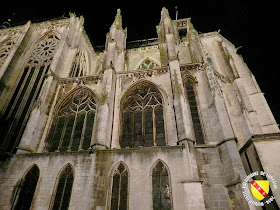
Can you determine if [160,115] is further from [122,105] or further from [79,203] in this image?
[79,203]

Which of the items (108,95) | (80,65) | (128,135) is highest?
(80,65)

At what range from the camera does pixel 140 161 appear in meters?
7.56

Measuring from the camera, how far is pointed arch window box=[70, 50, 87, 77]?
15096 mm

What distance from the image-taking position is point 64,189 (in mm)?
7617

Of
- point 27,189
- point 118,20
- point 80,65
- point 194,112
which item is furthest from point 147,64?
point 27,189

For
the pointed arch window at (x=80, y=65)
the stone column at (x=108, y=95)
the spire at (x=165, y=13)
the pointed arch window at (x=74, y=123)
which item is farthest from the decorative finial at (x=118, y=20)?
the pointed arch window at (x=74, y=123)

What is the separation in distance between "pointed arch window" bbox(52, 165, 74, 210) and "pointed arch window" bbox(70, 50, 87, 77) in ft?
29.8

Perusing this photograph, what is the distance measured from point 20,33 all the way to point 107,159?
16.1 m

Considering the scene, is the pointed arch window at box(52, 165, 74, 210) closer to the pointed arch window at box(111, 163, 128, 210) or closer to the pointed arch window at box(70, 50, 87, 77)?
the pointed arch window at box(111, 163, 128, 210)

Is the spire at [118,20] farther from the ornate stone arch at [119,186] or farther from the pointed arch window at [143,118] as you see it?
the ornate stone arch at [119,186]

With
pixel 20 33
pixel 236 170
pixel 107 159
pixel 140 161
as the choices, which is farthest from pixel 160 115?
pixel 20 33

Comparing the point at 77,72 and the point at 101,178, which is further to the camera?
the point at 77,72

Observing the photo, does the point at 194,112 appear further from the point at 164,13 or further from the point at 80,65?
the point at 80,65

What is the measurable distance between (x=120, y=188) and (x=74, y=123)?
5.05m
